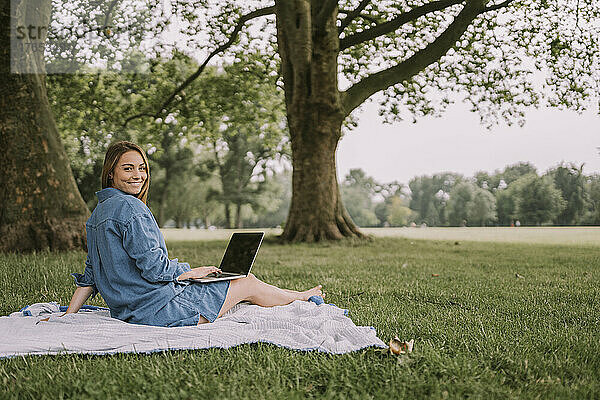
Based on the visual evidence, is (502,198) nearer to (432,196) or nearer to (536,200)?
(536,200)

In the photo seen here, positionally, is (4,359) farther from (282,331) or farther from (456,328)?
(456,328)

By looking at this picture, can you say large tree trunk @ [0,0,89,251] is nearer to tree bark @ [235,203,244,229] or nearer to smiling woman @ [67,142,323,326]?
smiling woman @ [67,142,323,326]

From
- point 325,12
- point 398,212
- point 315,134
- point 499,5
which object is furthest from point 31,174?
point 398,212

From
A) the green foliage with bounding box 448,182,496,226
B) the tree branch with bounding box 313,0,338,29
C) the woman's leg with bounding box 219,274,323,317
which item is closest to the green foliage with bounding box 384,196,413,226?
the green foliage with bounding box 448,182,496,226

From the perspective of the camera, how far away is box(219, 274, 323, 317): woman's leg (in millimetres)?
3924

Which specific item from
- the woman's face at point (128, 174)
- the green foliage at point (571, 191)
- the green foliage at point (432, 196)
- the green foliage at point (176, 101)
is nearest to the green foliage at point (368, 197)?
the green foliage at point (432, 196)

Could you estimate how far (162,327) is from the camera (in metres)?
3.54

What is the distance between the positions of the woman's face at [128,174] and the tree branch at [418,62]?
10337mm

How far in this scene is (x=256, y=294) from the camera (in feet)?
13.9

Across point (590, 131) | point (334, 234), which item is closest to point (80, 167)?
point (334, 234)

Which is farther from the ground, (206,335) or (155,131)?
(155,131)

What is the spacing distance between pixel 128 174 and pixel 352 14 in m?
12.2

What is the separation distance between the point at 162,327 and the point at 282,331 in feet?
2.76

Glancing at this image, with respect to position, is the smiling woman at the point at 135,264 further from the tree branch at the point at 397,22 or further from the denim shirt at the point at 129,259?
the tree branch at the point at 397,22
